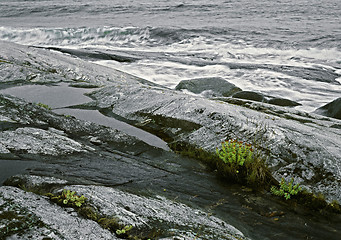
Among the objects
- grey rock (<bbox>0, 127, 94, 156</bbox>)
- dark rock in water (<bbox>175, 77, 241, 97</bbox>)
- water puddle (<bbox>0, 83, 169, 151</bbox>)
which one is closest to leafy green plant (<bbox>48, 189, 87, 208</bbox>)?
grey rock (<bbox>0, 127, 94, 156</bbox>)

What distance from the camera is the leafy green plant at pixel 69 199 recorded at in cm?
325

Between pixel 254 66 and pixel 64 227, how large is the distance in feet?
55.1

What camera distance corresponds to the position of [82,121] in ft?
20.2

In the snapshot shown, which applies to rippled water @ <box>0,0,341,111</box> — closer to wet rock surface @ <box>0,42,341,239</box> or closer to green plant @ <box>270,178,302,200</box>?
wet rock surface @ <box>0,42,341,239</box>

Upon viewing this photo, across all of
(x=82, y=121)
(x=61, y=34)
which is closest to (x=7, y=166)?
(x=82, y=121)

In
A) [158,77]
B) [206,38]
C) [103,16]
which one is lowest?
[158,77]

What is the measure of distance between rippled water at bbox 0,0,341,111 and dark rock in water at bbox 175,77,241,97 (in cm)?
217

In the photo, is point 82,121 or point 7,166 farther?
point 82,121

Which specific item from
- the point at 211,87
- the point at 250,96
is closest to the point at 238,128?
the point at 250,96

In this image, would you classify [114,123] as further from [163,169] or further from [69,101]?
[163,169]

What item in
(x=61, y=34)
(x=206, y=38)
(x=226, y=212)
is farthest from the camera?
(x=61, y=34)

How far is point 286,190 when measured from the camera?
4305 mm

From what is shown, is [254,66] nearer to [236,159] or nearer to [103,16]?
[236,159]

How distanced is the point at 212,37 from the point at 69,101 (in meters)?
18.6
